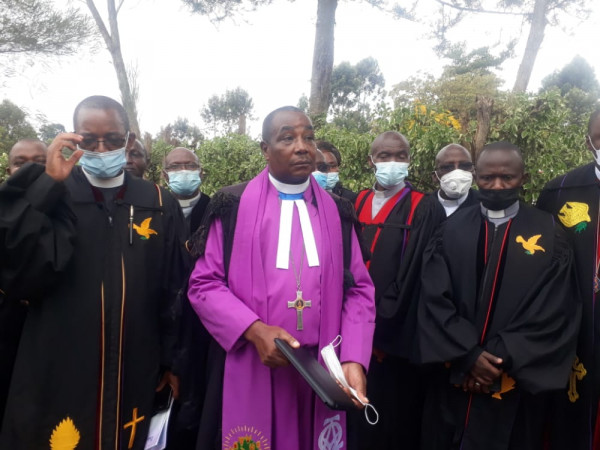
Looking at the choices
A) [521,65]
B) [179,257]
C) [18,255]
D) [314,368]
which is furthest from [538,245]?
[521,65]

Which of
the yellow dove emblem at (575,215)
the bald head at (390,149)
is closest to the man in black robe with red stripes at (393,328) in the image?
the bald head at (390,149)

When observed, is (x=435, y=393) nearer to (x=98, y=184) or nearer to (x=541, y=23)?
(x=98, y=184)

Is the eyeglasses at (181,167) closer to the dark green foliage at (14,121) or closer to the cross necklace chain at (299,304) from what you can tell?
the cross necklace chain at (299,304)

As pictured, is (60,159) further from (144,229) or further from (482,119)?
(482,119)

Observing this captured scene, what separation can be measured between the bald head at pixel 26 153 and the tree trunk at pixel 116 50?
1349 centimetres

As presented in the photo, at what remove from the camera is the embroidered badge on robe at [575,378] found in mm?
2883

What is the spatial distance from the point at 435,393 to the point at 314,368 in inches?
59.4

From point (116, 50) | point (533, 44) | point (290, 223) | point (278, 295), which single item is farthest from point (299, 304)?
point (116, 50)

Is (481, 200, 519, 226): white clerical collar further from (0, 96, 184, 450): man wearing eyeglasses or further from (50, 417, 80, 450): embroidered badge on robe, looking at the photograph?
(50, 417, 80, 450): embroidered badge on robe

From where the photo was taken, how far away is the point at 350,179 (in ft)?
21.9

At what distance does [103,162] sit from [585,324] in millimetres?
2986

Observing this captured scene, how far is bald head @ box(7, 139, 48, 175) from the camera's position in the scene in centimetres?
368

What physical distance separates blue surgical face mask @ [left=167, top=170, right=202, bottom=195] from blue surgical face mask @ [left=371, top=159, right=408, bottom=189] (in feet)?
6.09

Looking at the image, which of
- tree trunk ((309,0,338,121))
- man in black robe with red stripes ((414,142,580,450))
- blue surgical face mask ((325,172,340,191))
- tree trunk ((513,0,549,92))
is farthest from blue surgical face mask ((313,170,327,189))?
tree trunk ((513,0,549,92))
